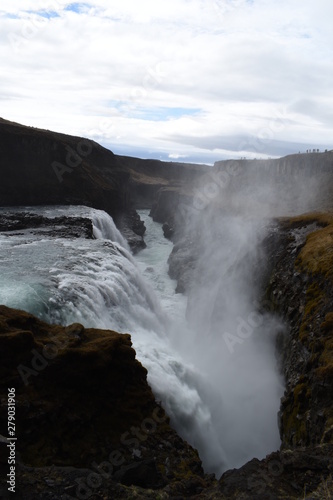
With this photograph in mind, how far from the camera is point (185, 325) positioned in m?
36.2

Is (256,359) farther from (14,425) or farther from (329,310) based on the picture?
(14,425)

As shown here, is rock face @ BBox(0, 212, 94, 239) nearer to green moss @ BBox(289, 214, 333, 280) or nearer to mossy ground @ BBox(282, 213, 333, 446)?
green moss @ BBox(289, 214, 333, 280)

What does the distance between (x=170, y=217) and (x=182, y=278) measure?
36.6 m

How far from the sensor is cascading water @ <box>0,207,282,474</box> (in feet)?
63.4

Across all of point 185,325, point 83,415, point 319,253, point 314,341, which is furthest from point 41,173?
point 83,415

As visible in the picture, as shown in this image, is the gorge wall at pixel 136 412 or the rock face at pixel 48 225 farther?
the rock face at pixel 48 225

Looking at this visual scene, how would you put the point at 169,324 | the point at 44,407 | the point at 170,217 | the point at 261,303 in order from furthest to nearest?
the point at 170,217
the point at 169,324
the point at 261,303
the point at 44,407

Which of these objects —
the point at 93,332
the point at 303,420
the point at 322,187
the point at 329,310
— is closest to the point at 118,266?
the point at 93,332

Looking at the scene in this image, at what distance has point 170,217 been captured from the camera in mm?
80250

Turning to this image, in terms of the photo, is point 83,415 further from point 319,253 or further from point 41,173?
point 41,173

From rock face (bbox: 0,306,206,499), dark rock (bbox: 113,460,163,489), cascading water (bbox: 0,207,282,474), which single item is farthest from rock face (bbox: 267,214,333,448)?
dark rock (bbox: 113,460,163,489)

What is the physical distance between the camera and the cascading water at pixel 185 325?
19328 mm

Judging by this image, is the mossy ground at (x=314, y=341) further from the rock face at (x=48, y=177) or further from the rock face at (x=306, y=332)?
the rock face at (x=48, y=177)

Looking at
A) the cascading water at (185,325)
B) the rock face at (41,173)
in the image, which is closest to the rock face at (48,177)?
the rock face at (41,173)
